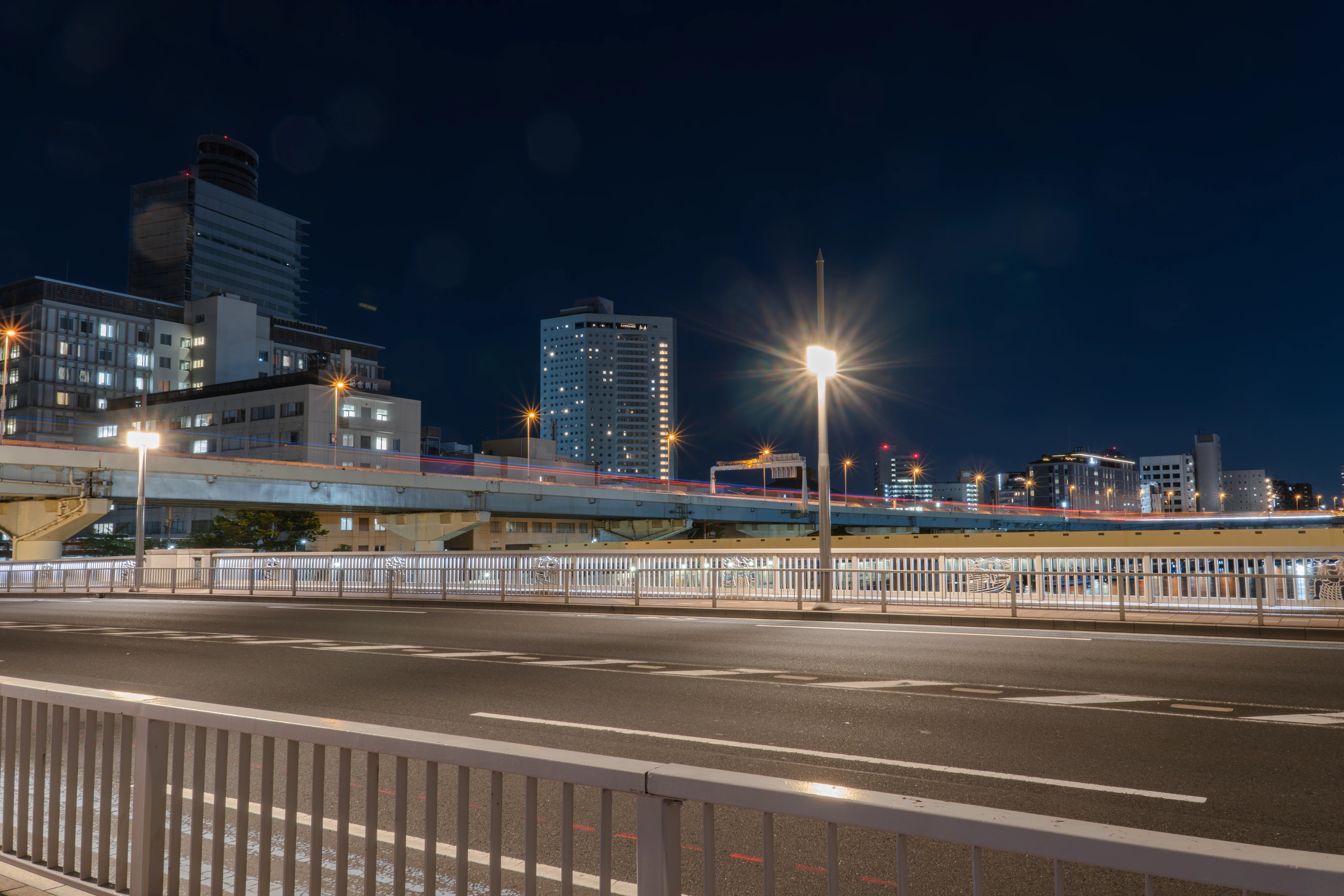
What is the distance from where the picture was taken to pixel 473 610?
24.9 meters

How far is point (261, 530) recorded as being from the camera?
6688 cm

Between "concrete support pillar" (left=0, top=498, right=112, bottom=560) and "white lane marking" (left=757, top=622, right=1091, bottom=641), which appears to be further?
"concrete support pillar" (left=0, top=498, right=112, bottom=560)

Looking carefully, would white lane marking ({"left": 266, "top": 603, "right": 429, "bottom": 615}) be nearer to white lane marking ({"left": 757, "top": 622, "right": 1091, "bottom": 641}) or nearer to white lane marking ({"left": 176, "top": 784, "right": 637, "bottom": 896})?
white lane marking ({"left": 757, "top": 622, "right": 1091, "bottom": 641})

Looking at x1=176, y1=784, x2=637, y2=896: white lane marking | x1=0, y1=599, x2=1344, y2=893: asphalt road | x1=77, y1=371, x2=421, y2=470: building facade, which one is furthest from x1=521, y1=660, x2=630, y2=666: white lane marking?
x1=77, y1=371, x2=421, y2=470: building facade

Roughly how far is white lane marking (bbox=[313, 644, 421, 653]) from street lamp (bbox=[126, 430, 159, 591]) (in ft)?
A: 72.8

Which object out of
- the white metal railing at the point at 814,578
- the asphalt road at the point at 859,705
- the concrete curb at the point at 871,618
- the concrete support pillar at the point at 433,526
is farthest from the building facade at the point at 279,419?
the asphalt road at the point at 859,705

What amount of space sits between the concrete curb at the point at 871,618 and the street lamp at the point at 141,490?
6.14 metres

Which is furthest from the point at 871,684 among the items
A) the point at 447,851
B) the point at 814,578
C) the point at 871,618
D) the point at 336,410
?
the point at 336,410

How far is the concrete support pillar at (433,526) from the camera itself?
6438cm

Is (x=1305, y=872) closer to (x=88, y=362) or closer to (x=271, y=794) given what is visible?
(x=271, y=794)

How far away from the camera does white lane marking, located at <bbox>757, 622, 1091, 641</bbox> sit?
16734 mm

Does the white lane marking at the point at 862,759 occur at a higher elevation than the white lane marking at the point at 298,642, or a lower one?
higher

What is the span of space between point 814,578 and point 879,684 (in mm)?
13027

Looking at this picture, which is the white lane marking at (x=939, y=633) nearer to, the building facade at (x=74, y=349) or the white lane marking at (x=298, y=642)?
the white lane marking at (x=298, y=642)
